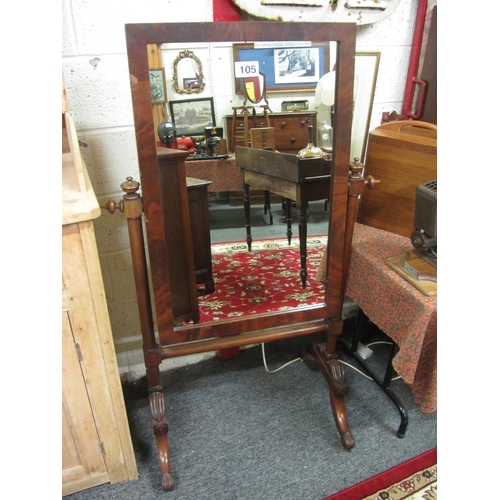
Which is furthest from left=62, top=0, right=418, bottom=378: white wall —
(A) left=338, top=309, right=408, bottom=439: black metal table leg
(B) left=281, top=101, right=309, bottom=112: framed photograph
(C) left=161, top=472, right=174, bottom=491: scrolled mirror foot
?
(A) left=338, top=309, right=408, bottom=439: black metal table leg

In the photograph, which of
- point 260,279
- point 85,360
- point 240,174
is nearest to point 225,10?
point 240,174

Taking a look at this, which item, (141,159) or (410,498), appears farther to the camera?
(410,498)

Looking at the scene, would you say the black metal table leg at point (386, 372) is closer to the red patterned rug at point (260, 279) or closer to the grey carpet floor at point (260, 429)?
the grey carpet floor at point (260, 429)

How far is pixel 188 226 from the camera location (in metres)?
1.04

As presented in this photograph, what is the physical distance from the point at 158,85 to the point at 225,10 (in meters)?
0.46

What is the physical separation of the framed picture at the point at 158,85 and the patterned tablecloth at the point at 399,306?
2.52ft

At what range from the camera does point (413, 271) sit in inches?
42.2

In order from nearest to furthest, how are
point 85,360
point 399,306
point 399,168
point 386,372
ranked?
1. point 85,360
2. point 399,306
3. point 399,168
4. point 386,372

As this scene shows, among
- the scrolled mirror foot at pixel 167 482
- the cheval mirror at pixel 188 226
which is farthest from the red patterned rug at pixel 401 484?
the scrolled mirror foot at pixel 167 482

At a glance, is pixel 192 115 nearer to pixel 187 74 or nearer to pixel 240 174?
pixel 187 74

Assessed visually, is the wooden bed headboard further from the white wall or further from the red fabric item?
the red fabric item

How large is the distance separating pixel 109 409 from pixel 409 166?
3.76 ft
